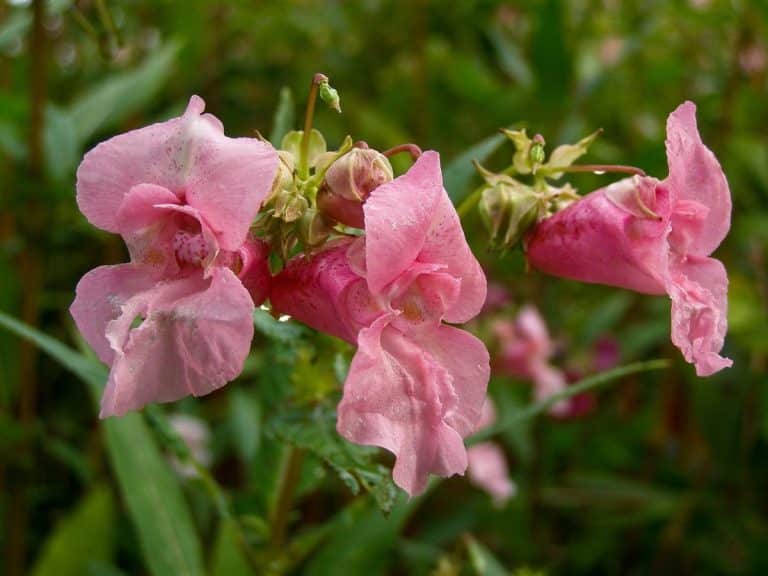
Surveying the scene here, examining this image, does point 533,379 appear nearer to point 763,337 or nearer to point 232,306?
point 763,337

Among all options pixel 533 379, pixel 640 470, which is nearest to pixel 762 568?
pixel 640 470

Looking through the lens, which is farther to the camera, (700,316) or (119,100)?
(119,100)

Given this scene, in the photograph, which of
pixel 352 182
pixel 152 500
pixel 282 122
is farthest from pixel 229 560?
pixel 352 182

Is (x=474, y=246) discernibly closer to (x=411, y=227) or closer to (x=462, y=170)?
Result: (x=462, y=170)

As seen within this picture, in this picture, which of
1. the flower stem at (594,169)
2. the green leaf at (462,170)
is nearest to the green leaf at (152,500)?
the green leaf at (462,170)

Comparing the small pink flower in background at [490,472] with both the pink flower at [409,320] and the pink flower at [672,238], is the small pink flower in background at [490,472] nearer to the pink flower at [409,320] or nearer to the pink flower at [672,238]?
the pink flower at [672,238]

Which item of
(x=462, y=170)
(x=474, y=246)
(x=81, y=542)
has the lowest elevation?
(x=81, y=542)
